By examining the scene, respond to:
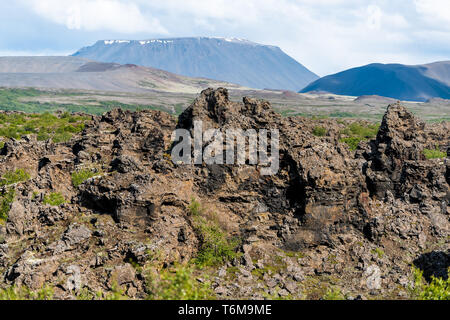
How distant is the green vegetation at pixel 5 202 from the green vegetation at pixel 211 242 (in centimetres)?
898

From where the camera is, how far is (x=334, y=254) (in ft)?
64.1

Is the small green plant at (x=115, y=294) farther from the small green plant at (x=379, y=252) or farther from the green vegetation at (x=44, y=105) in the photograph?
the green vegetation at (x=44, y=105)

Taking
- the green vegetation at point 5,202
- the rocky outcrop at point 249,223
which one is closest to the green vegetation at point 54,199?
the rocky outcrop at point 249,223

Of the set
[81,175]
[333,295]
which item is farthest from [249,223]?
[81,175]

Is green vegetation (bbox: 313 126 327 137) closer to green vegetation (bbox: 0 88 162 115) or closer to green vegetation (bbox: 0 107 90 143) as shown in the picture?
green vegetation (bbox: 0 107 90 143)

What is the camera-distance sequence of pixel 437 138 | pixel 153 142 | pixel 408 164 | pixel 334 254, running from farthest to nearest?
pixel 437 138
pixel 153 142
pixel 408 164
pixel 334 254

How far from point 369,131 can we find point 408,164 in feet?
150

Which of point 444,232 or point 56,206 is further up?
point 56,206

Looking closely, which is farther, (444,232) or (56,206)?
(444,232)

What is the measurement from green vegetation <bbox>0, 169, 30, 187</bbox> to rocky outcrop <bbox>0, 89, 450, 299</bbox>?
3902 millimetres

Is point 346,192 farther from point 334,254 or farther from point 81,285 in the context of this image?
point 81,285
